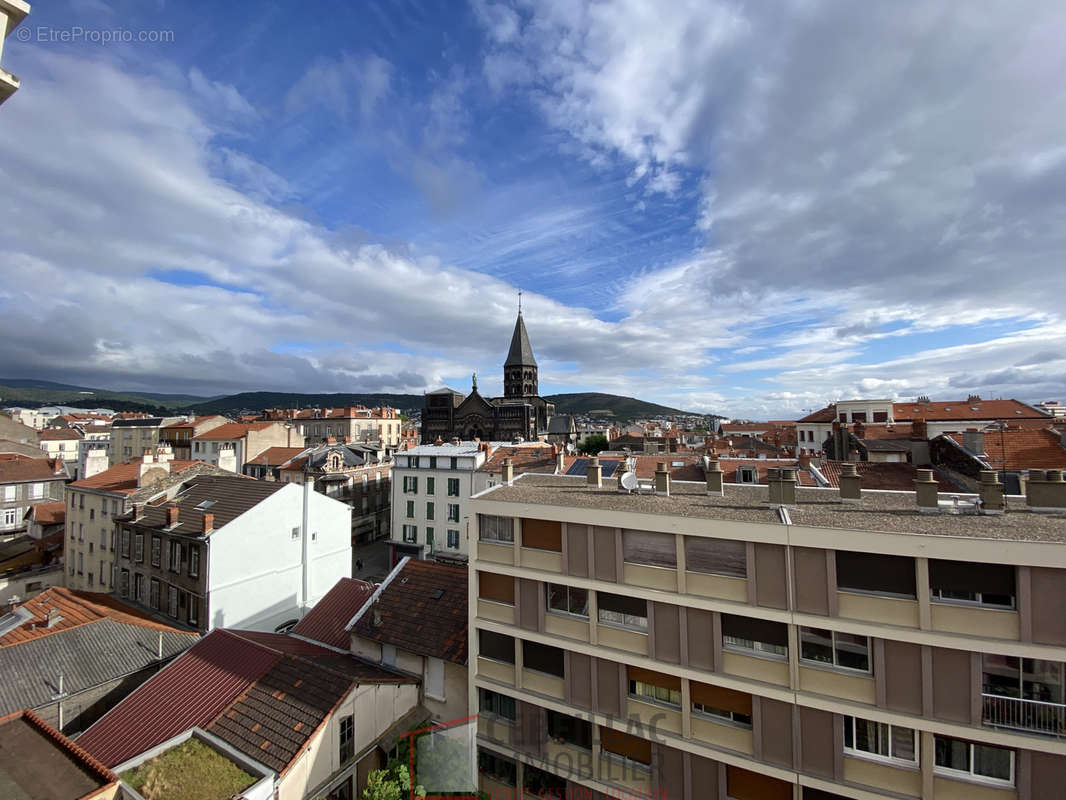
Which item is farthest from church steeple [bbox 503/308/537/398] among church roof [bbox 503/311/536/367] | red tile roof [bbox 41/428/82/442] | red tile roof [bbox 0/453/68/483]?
red tile roof [bbox 41/428/82/442]

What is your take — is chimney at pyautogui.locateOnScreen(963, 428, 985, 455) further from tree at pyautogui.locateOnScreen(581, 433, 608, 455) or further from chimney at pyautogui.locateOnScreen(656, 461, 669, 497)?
tree at pyautogui.locateOnScreen(581, 433, 608, 455)

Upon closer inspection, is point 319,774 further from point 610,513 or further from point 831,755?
point 831,755

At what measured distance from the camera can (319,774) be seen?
42.9 ft

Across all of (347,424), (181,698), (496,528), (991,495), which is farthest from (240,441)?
(991,495)

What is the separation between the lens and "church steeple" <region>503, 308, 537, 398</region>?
103688mm

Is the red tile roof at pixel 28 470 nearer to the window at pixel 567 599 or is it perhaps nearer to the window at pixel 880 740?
the window at pixel 567 599

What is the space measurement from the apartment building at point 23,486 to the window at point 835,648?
62600 millimetres

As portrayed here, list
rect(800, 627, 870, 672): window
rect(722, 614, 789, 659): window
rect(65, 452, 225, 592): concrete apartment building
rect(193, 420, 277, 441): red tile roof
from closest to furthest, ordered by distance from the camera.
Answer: rect(800, 627, 870, 672): window → rect(722, 614, 789, 659): window → rect(65, 452, 225, 592): concrete apartment building → rect(193, 420, 277, 441): red tile roof

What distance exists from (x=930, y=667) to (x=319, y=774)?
15.7 meters

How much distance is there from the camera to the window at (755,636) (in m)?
11.9

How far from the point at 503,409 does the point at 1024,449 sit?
2949 inches

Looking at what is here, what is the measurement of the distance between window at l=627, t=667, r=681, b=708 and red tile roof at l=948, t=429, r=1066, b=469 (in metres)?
23.5

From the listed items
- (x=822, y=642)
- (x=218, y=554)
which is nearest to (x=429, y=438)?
(x=218, y=554)

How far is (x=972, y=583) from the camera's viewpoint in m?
10.3
